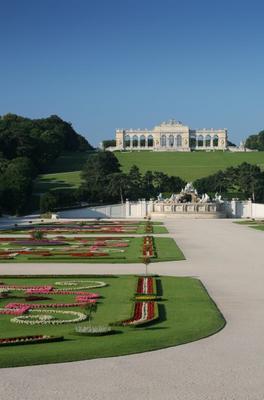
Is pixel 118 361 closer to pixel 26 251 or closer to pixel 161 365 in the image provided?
pixel 161 365

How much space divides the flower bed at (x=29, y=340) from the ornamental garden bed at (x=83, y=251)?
469 inches

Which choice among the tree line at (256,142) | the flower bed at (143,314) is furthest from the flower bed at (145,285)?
the tree line at (256,142)

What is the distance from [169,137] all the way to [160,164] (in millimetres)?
47386

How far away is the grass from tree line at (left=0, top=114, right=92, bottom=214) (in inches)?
1877

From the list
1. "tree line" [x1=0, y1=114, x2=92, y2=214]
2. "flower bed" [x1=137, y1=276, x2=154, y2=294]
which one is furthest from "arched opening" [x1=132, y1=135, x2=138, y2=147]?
"flower bed" [x1=137, y1=276, x2=154, y2=294]

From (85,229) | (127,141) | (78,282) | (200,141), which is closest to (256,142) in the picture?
(200,141)

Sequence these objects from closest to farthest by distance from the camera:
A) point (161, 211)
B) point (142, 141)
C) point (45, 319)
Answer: point (45, 319)
point (161, 211)
point (142, 141)

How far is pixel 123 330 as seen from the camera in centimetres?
1026

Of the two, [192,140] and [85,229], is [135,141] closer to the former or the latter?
[192,140]

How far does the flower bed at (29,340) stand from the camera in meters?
9.16

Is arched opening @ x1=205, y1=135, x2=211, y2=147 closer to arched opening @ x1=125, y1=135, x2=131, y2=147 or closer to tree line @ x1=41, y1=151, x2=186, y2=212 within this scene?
arched opening @ x1=125, y1=135, x2=131, y2=147

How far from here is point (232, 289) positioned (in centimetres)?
1504

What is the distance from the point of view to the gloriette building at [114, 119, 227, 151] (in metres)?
147

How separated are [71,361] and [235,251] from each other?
56.2 ft
